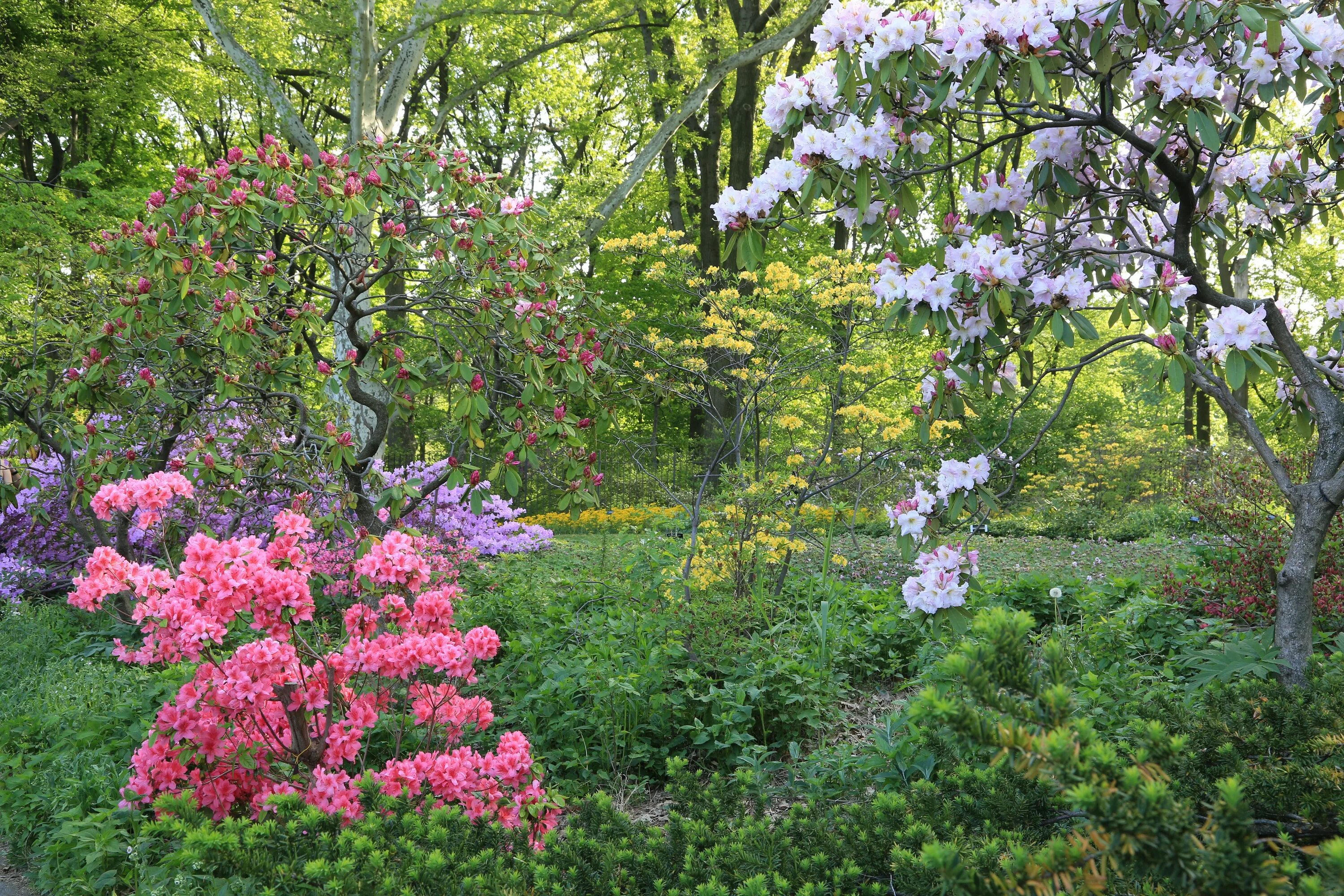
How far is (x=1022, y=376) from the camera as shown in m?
2.84

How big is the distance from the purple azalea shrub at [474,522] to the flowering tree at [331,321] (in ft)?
→ 6.83

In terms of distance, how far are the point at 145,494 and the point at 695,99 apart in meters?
10.7

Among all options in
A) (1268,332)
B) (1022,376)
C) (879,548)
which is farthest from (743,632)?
(879,548)

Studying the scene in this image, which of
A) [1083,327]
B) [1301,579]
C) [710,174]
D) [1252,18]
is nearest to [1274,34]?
[1252,18]

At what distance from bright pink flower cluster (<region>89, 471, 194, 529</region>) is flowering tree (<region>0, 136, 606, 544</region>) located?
803 mm

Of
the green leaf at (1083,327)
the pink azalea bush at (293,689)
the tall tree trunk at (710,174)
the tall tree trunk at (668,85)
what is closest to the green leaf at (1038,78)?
the green leaf at (1083,327)

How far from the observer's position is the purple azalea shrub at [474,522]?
7145 millimetres

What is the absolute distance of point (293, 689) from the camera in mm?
2754

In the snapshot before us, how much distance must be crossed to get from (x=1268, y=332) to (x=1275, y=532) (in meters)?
2.46

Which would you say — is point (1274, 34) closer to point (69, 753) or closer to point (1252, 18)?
point (1252, 18)

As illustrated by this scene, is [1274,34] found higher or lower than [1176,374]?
higher

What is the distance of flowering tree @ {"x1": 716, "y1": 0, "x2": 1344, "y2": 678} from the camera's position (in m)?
2.26

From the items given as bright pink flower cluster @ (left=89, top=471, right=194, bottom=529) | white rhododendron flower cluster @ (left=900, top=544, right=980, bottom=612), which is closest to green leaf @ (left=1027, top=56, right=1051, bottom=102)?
white rhododendron flower cluster @ (left=900, top=544, right=980, bottom=612)

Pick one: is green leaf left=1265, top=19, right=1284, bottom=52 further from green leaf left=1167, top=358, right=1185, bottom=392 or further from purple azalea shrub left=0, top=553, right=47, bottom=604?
purple azalea shrub left=0, top=553, right=47, bottom=604
